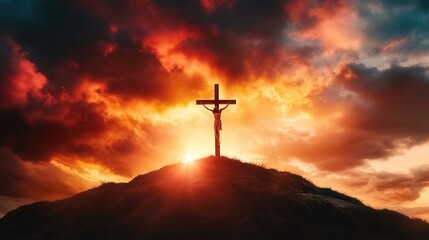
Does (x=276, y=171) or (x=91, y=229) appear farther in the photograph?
(x=276, y=171)

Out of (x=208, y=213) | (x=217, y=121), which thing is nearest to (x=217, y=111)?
(x=217, y=121)

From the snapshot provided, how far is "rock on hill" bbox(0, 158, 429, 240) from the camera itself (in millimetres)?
27500

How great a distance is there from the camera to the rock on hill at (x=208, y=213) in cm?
2750

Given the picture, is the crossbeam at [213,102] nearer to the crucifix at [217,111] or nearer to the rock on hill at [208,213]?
the crucifix at [217,111]

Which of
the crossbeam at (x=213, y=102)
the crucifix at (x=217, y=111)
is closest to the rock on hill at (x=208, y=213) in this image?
the crucifix at (x=217, y=111)

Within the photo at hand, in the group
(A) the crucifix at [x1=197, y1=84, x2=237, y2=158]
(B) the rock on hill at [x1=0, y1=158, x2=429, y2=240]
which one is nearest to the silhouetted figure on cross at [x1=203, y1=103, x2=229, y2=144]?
(A) the crucifix at [x1=197, y1=84, x2=237, y2=158]

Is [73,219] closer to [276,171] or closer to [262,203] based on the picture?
[262,203]

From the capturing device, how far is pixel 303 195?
3247 cm

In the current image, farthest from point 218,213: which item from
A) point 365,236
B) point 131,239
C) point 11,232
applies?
point 11,232

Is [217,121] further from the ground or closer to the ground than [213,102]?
closer to the ground

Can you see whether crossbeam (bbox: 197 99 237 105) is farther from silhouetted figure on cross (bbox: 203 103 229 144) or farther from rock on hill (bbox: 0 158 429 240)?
rock on hill (bbox: 0 158 429 240)

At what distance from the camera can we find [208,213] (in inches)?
1112

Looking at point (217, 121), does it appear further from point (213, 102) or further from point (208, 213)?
point (208, 213)

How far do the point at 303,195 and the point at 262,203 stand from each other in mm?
4123
